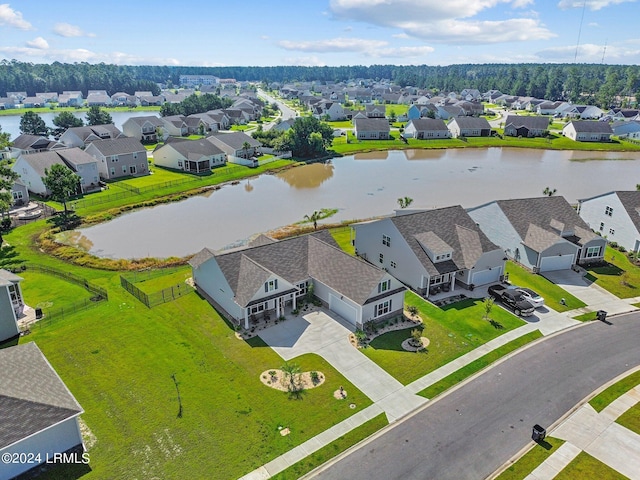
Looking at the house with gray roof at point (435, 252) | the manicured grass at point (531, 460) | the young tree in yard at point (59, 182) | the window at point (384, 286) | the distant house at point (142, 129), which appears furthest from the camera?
the distant house at point (142, 129)

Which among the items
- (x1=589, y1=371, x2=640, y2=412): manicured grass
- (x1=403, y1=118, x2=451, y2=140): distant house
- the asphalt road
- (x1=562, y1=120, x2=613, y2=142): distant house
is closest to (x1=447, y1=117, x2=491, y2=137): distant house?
(x1=403, y1=118, x2=451, y2=140): distant house

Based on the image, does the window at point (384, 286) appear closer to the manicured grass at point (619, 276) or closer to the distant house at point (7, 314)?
the manicured grass at point (619, 276)

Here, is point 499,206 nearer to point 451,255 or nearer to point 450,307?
point 451,255

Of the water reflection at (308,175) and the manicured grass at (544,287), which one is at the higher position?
the water reflection at (308,175)

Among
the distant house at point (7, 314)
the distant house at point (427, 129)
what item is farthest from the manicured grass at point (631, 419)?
the distant house at point (427, 129)

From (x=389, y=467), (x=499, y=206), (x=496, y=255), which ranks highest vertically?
(x=499, y=206)

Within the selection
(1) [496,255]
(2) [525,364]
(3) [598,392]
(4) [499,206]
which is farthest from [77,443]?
(4) [499,206]

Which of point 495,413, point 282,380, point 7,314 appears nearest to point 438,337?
point 495,413

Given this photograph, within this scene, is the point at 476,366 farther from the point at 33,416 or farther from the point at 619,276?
the point at 33,416
